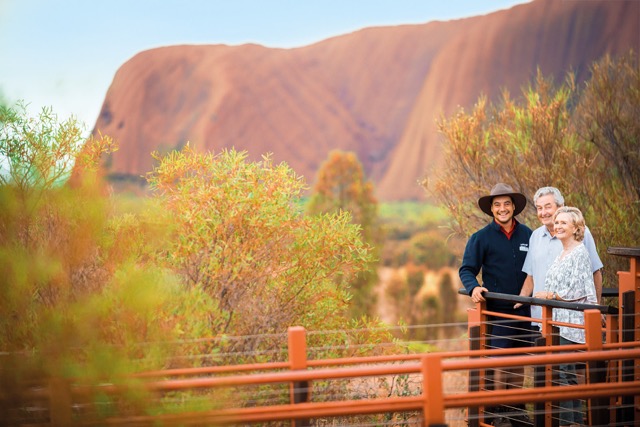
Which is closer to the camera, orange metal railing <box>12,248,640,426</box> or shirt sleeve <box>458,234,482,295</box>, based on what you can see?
orange metal railing <box>12,248,640,426</box>

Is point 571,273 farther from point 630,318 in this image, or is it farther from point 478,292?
point 478,292

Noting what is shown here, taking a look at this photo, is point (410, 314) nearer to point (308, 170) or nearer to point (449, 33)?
point (308, 170)

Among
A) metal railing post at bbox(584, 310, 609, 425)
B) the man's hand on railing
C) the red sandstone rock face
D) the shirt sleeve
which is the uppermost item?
the red sandstone rock face

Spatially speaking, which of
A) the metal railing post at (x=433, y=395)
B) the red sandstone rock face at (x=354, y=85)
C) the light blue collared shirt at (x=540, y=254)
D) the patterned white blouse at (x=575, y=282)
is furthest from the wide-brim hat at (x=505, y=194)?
the red sandstone rock face at (x=354, y=85)

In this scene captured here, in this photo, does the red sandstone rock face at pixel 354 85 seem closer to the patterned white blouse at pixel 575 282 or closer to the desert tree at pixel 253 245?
the desert tree at pixel 253 245

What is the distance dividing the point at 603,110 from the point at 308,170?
3948 centimetres

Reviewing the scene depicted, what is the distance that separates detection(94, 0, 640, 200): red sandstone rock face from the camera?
164 ft

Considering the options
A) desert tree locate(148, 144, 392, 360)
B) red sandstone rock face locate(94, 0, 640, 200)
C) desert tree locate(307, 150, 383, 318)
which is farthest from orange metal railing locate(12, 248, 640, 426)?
red sandstone rock face locate(94, 0, 640, 200)

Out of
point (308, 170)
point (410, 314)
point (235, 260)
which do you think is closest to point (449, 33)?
point (308, 170)

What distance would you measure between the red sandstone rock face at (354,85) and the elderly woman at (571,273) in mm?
44486

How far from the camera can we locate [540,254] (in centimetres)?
472

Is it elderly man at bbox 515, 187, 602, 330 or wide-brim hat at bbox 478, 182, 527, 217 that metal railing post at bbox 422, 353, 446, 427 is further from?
wide-brim hat at bbox 478, 182, 527, 217

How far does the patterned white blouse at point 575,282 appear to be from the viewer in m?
4.31

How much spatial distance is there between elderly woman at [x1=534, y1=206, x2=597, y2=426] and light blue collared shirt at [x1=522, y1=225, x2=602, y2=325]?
0.18m
